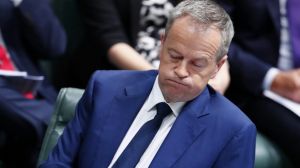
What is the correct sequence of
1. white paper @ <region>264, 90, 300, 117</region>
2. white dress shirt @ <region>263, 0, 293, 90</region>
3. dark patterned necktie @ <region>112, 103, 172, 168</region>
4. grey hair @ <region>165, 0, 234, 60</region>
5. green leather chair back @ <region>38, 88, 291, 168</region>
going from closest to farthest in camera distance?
grey hair @ <region>165, 0, 234, 60</region>, dark patterned necktie @ <region>112, 103, 172, 168</region>, green leather chair back @ <region>38, 88, 291, 168</region>, white paper @ <region>264, 90, 300, 117</region>, white dress shirt @ <region>263, 0, 293, 90</region>

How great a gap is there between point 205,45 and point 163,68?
0.13 metres

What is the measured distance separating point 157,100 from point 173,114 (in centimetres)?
6

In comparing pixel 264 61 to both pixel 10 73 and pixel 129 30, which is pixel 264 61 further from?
pixel 10 73

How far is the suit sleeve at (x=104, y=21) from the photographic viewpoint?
6.78 ft

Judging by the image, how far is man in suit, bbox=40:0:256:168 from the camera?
1280mm

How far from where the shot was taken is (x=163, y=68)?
1.33 meters

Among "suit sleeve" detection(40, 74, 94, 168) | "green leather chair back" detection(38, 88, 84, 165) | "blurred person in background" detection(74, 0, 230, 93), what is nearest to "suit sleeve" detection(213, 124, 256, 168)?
"suit sleeve" detection(40, 74, 94, 168)

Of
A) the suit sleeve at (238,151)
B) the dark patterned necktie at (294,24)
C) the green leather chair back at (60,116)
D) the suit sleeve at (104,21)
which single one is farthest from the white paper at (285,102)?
the green leather chair back at (60,116)

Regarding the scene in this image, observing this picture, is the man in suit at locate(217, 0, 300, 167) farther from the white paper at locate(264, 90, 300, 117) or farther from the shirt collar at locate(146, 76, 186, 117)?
the shirt collar at locate(146, 76, 186, 117)

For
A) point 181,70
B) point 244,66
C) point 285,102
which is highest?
point 181,70

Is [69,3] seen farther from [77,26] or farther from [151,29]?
[151,29]

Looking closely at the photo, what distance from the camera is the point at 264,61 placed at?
222 centimetres

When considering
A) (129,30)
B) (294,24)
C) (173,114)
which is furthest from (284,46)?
(173,114)

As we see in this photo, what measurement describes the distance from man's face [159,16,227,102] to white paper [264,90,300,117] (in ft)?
2.65
